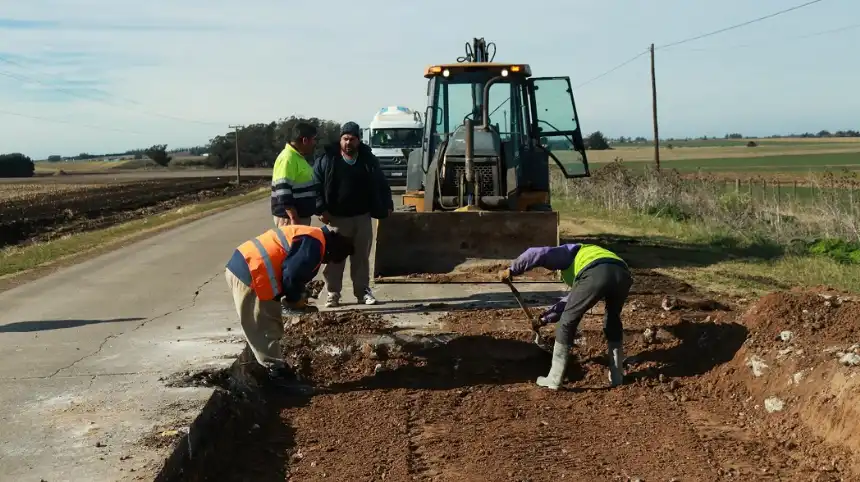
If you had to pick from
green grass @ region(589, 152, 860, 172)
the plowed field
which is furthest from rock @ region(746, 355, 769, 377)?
green grass @ region(589, 152, 860, 172)

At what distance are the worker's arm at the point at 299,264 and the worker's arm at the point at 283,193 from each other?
237 centimetres

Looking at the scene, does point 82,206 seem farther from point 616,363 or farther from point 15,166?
point 15,166

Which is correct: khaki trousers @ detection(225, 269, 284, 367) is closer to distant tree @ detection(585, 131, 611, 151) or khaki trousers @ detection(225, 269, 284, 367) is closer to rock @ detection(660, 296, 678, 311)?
rock @ detection(660, 296, 678, 311)

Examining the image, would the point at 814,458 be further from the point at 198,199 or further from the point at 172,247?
the point at 198,199

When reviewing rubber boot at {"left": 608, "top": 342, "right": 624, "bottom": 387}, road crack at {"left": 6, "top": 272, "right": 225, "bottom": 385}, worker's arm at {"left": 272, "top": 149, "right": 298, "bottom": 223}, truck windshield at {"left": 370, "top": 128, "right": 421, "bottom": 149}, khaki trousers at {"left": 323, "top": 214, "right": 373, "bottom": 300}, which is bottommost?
rubber boot at {"left": 608, "top": 342, "right": 624, "bottom": 387}

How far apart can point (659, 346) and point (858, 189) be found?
1014 cm

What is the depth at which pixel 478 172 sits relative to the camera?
12.0m

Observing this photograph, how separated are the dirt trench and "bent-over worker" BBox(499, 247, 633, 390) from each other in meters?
0.27

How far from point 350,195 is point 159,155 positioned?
9758cm

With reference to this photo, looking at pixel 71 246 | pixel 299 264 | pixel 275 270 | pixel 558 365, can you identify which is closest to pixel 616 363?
pixel 558 365

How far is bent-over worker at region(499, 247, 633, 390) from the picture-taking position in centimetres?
679

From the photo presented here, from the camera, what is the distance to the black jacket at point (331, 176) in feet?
30.8

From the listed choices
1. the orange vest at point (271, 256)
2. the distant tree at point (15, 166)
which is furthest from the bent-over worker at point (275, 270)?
the distant tree at point (15, 166)

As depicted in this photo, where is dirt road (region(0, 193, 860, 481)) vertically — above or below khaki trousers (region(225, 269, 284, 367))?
below
